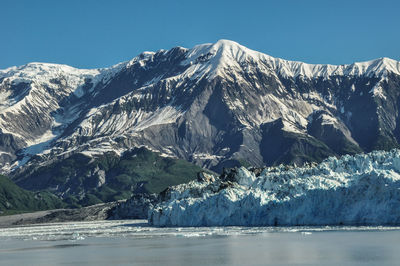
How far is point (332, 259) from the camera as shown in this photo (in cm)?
8569

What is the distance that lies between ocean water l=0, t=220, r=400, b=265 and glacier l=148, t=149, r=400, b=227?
622 cm

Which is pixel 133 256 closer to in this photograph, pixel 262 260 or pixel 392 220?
pixel 262 260

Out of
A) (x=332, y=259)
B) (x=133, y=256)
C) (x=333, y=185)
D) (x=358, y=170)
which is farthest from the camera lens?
(x=358, y=170)

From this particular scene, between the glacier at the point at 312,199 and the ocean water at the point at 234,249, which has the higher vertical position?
the glacier at the point at 312,199

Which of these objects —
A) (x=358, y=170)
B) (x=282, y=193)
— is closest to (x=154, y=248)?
(x=282, y=193)

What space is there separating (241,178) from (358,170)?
38873 millimetres

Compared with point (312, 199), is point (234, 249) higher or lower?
lower

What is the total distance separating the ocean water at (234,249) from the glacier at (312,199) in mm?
6221

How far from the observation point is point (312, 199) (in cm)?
14038

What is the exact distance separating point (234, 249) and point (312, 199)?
41438mm

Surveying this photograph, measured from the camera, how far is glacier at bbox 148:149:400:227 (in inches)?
5128

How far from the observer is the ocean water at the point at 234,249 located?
88.2 m

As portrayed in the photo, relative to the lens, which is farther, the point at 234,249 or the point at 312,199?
the point at 312,199

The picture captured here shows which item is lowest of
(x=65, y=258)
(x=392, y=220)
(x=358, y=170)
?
(x=65, y=258)
